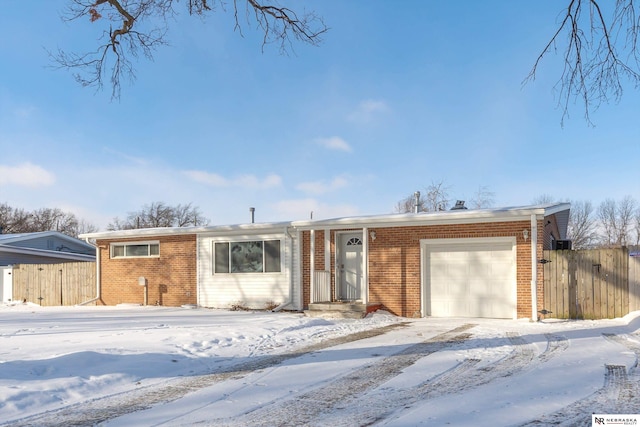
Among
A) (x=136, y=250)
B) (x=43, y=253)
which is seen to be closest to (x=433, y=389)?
(x=136, y=250)

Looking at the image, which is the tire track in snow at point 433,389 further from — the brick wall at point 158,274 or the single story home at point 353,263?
the brick wall at point 158,274

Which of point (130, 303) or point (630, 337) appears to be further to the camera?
point (130, 303)

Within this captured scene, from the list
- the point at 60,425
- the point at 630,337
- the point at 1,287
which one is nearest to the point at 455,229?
the point at 630,337

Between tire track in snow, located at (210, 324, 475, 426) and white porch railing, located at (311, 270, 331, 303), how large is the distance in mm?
6921

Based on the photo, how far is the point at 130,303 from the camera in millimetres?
18656

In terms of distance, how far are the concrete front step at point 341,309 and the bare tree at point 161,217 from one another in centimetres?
4535

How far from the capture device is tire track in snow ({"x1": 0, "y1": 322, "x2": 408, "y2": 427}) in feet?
15.5

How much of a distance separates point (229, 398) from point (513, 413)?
9.19 feet

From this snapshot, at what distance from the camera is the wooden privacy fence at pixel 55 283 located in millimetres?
19875

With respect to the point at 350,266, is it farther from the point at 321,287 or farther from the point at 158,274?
the point at 158,274

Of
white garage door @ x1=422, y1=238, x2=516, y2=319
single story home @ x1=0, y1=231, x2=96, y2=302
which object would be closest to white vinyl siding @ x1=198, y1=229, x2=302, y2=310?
white garage door @ x1=422, y1=238, x2=516, y2=319

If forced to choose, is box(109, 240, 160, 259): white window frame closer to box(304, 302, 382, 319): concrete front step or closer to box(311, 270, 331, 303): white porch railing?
box(311, 270, 331, 303): white porch railing

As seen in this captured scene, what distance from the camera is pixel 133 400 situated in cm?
544

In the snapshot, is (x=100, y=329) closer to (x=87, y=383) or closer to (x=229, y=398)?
(x=87, y=383)
